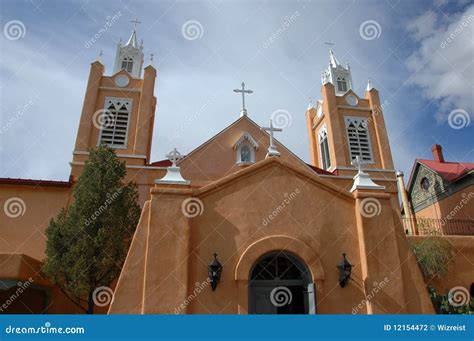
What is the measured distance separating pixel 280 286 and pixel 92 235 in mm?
7289

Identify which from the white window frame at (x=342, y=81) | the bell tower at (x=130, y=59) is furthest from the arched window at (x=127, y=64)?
the white window frame at (x=342, y=81)

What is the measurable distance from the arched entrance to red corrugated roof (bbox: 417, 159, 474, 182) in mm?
16663

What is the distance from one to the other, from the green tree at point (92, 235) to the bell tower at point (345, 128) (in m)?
12.3

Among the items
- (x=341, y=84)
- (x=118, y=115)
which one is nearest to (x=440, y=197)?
(x=341, y=84)

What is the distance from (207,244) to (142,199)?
8843mm

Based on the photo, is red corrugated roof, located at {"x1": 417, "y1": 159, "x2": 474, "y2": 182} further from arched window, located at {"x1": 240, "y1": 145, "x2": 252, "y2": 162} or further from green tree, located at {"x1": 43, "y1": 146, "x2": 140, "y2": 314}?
green tree, located at {"x1": 43, "y1": 146, "x2": 140, "y2": 314}

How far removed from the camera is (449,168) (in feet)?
78.0

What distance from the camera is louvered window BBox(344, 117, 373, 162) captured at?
71.1 ft

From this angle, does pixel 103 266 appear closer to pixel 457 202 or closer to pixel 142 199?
pixel 142 199

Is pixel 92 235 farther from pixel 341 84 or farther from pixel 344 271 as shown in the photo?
pixel 341 84

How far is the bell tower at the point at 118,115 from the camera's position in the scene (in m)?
18.8

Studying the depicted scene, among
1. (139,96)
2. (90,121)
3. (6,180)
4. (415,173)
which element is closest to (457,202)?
(415,173)

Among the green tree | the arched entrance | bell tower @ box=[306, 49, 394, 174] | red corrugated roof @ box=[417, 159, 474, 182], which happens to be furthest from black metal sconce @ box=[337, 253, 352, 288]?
red corrugated roof @ box=[417, 159, 474, 182]

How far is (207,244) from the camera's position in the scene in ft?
29.8
